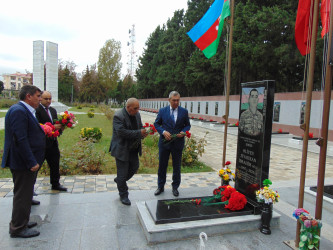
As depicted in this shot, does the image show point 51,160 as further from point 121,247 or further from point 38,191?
point 121,247

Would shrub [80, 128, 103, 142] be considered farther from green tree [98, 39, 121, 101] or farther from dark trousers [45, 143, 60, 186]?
green tree [98, 39, 121, 101]

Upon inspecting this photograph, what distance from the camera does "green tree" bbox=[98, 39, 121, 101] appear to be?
56.8m

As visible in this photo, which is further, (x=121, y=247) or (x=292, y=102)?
(x=292, y=102)

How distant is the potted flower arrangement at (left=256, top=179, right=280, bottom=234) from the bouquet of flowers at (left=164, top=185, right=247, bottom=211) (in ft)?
1.01

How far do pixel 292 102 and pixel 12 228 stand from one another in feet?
51.8

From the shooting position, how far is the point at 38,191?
505 cm

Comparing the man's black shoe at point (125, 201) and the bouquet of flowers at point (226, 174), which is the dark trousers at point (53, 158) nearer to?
the man's black shoe at point (125, 201)

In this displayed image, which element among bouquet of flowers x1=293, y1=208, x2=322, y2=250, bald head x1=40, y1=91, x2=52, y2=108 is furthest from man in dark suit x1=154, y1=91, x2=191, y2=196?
bouquet of flowers x1=293, y1=208, x2=322, y2=250

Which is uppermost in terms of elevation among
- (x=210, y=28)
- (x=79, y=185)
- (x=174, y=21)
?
(x=174, y=21)

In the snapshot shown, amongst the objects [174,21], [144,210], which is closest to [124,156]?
[144,210]

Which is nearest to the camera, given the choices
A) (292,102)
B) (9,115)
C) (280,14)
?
(9,115)

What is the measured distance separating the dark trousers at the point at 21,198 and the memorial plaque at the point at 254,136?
316cm

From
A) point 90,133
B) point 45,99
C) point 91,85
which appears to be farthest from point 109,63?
point 45,99

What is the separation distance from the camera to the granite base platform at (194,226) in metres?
3.29
